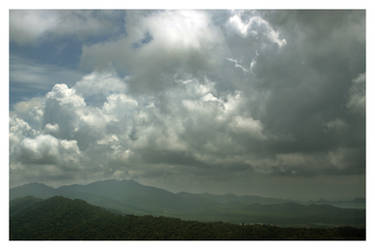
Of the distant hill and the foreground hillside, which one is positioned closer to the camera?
the foreground hillside

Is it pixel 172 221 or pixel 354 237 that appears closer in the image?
pixel 354 237

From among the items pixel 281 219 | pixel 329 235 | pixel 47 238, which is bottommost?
pixel 281 219

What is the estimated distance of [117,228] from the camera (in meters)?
51.8

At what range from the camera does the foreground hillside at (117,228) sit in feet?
139

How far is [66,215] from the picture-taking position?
6075 cm

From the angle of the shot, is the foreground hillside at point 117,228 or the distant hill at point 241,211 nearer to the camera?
the foreground hillside at point 117,228

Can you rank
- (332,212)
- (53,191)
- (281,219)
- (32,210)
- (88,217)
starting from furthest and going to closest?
(53,191) < (281,219) < (332,212) < (32,210) < (88,217)

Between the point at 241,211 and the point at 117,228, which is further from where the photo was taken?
the point at 241,211

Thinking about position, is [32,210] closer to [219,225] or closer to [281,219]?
[219,225]

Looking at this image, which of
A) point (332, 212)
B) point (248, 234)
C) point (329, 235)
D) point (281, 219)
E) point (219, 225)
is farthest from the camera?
point (281, 219)

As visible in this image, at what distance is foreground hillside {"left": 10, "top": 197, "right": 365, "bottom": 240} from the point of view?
42.3 m

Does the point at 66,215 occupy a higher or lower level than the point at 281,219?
higher

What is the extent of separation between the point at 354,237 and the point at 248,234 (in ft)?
44.2

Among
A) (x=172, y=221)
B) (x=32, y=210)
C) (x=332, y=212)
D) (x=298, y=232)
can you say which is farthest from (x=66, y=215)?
(x=332, y=212)
